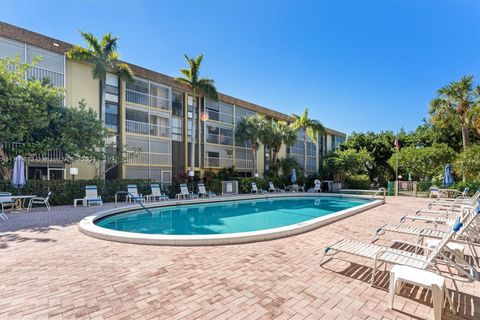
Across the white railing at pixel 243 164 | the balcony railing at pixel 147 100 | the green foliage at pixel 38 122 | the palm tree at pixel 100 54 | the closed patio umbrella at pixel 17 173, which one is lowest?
the closed patio umbrella at pixel 17 173

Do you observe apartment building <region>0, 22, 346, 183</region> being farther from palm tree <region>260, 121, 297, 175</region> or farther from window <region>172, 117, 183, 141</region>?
palm tree <region>260, 121, 297, 175</region>

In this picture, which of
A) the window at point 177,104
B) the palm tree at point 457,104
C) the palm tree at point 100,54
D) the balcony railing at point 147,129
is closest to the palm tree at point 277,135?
the window at point 177,104

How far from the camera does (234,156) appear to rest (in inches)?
1058

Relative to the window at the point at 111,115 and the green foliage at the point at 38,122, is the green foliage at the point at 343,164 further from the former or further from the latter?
the green foliage at the point at 38,122

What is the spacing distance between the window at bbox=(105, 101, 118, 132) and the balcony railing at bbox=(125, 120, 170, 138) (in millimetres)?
819

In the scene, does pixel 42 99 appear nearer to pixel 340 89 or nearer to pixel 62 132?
pixel 62 132

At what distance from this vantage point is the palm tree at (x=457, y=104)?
20.0 m

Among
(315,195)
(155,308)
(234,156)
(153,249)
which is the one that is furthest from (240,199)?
(155,308)

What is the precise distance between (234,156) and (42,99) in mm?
17558

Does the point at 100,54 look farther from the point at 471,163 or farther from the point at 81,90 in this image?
the point at 471,163

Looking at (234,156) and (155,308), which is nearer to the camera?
(155,308)

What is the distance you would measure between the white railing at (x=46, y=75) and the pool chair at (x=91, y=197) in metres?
7.49

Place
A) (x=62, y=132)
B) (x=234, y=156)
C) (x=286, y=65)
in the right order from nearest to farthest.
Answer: (x=62, y=132) < (x=286, y=65) < (x=234, y=156)

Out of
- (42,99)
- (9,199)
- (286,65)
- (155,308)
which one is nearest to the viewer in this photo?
(155,308)
